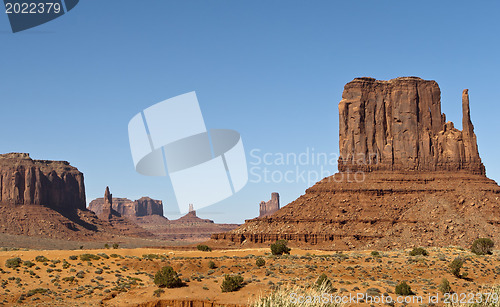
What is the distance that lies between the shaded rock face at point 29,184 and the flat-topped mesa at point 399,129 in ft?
334

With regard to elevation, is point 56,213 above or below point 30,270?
above

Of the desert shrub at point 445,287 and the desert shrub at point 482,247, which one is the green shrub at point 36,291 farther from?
the desert shrub at point 482,247

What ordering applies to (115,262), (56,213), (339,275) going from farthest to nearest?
(56,213)
(115,262)
(339,275)

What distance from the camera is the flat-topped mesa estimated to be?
11112 centimetres

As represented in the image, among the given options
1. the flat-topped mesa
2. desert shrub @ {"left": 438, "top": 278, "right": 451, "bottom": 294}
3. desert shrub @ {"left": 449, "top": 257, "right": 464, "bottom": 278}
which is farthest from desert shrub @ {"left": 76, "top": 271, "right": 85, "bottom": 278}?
the flat-topped mesa

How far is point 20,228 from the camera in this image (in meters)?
157

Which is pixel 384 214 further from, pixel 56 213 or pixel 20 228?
pixel 56 213

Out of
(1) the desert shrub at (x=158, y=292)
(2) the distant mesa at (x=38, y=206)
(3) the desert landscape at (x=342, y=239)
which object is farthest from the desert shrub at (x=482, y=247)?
(2) the distant mesa at (x=38, y=206)

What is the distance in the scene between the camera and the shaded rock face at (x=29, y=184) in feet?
582

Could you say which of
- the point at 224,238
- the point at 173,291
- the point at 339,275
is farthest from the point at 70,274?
the point at 224,238

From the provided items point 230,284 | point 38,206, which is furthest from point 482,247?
point 38,206

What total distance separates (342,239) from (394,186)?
1827 cm

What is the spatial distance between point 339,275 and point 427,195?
58490 mm

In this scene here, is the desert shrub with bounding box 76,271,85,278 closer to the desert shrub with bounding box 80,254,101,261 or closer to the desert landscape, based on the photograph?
the desert landscape
